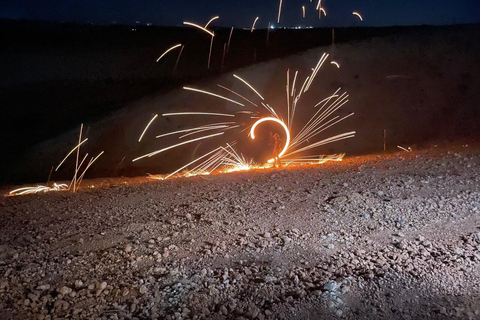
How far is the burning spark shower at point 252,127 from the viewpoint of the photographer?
11.5 meters

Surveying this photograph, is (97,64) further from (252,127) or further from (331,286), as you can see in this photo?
(331,286)

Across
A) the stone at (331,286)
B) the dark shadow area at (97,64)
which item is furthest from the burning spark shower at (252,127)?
the stone at (331,286)

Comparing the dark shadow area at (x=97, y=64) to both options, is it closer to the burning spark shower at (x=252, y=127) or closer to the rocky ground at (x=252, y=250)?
the burning spark shower at (x=252, y=127)

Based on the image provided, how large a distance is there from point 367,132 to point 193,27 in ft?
46.6

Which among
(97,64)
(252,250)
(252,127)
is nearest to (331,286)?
(252,250)

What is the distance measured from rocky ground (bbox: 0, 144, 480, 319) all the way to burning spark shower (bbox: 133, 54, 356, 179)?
442cm

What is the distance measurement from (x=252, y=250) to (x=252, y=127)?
24.3 feet

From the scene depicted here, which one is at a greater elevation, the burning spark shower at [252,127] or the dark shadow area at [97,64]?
the dark shadow area at [97,64]

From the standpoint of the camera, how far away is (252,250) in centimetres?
437

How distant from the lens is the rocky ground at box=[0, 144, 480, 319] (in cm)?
336

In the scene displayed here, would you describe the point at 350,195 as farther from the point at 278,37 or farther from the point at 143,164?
the point at 278,37

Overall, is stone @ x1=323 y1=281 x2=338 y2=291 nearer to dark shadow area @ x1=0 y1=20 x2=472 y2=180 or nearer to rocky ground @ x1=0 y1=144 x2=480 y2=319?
rocky ground @ x1=0 y1=144 x2=480 y2=319

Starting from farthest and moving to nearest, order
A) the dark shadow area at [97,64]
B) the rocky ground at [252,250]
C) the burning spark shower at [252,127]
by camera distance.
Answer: the dark shadow area at [97,64] → the burning spark shower at [252,127] → the rocky ground at [252,250]

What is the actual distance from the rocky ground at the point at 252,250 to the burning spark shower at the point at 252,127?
4.42 m
